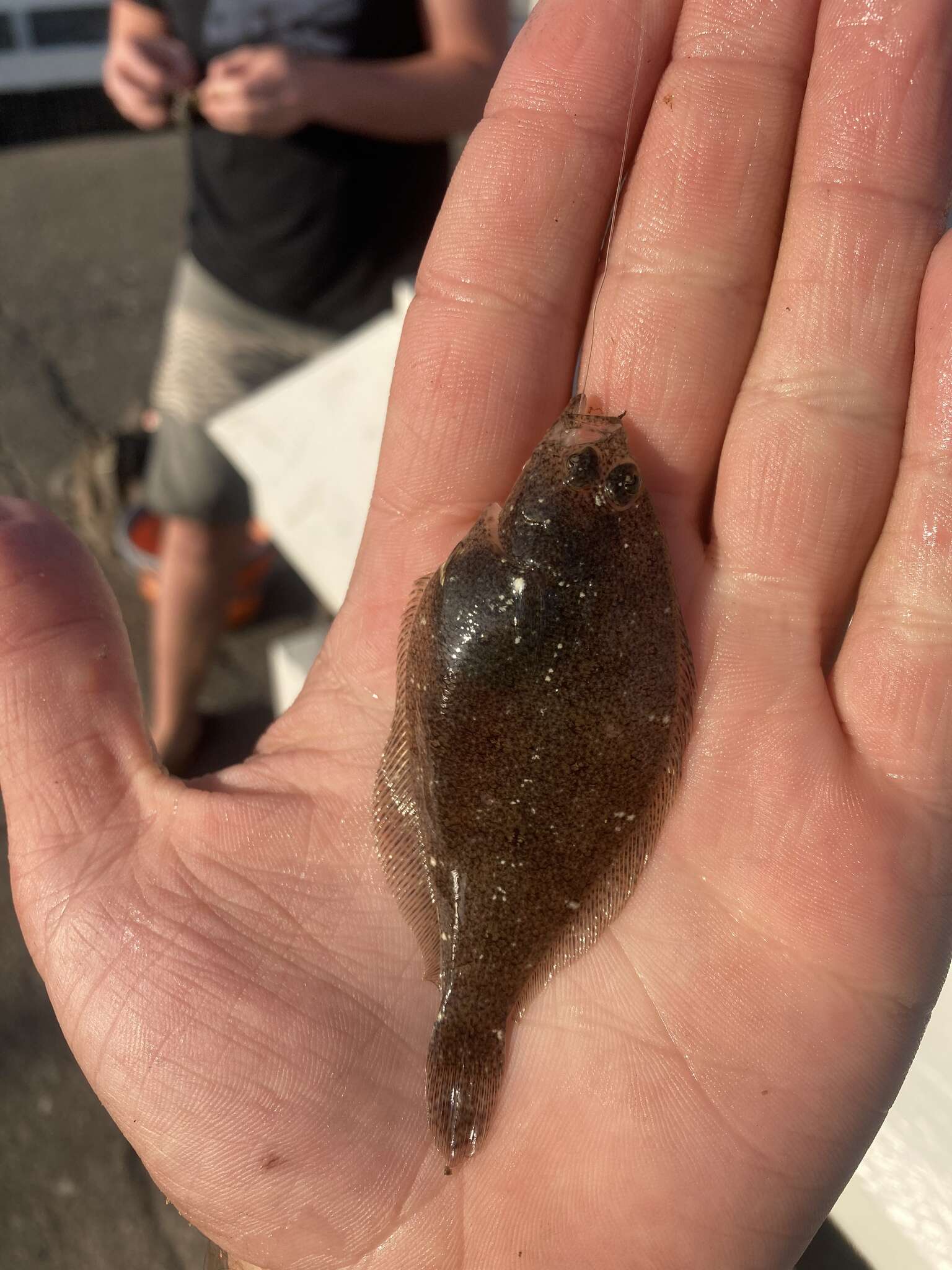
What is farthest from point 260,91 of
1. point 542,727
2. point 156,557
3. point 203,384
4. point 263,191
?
point 542,727

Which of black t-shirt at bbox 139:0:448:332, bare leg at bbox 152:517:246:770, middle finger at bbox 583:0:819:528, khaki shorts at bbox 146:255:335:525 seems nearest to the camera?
middle finger at bbox 583:0:819:528

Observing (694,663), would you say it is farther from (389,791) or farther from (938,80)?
(938,80)

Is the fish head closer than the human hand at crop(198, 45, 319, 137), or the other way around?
the fish head

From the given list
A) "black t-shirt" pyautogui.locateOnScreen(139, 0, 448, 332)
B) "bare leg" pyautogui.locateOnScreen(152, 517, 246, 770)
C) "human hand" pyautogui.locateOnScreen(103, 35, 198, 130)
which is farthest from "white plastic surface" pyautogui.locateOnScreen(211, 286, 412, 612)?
"human hand" pyautogui.locateOnScreen(103, 35, 198, 130)

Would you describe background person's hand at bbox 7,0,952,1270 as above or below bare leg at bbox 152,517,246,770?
above

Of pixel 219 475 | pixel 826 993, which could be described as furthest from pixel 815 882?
pixel 219 475

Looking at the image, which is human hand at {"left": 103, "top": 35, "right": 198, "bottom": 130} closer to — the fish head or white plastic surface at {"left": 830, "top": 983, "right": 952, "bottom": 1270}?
the fish head
